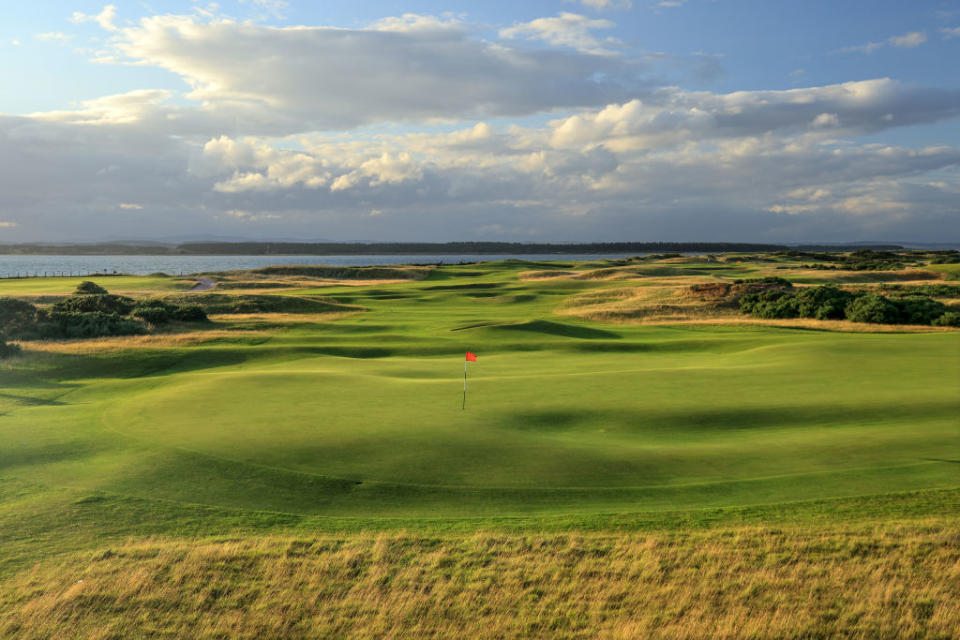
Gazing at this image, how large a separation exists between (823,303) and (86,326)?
48662 millimetres

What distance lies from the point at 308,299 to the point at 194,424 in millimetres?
41050

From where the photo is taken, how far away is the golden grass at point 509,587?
777cm

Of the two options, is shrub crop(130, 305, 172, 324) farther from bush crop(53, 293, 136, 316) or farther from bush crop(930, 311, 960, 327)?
bush crop(930, 311, 960, 327)

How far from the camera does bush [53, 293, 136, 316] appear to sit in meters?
41.4

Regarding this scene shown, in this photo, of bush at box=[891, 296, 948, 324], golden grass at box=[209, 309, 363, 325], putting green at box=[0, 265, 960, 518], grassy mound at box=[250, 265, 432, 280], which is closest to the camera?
putting green at box=[0, 265, 960, 518]

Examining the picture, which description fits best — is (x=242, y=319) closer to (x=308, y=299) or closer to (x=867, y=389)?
(x=308, y=299)

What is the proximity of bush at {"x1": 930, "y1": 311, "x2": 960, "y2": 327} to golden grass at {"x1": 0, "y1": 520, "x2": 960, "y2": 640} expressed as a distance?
39.1m

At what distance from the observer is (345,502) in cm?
1112

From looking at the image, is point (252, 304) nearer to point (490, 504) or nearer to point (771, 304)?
point (771, 304)

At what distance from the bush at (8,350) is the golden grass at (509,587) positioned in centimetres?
2358

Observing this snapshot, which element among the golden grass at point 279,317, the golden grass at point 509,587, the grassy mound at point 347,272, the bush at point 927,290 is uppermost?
the grassy mound at point 347,272

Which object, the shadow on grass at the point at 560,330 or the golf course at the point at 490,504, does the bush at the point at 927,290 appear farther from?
the golf course at the point at 490,504

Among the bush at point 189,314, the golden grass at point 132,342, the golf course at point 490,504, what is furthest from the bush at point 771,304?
the bush at point 189,314

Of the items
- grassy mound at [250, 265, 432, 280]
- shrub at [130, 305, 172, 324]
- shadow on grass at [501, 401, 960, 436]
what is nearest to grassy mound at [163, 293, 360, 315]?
shrub at [130, 305, 172, 324]
